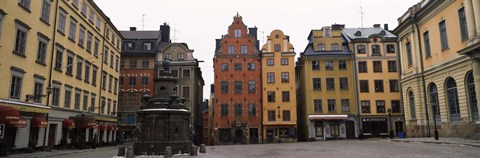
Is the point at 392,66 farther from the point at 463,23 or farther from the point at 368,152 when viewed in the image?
the point at 368,152

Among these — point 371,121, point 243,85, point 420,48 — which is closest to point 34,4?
point 243,85

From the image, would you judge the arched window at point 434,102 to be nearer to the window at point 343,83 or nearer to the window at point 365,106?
the window at point 365,106

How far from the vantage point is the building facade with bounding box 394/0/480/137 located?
89.7 feet

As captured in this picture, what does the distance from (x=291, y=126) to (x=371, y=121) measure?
37.3 feet

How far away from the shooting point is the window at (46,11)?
28.6 meters

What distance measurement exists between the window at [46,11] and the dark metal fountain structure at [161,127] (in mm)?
11937

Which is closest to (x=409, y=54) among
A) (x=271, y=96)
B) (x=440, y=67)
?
(x=440, y=67)

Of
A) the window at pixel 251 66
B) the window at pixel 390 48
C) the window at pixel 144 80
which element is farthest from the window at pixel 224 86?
the window at pixel 390 48

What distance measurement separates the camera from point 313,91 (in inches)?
2036

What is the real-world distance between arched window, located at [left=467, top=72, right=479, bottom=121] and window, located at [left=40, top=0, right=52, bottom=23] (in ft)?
111

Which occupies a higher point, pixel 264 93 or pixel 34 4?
pixel 34 4

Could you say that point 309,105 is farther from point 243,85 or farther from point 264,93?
point 243,85

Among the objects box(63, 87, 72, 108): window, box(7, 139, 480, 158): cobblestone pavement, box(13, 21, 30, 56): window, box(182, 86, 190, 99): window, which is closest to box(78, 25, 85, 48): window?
box(63, 87, 72, 108): window

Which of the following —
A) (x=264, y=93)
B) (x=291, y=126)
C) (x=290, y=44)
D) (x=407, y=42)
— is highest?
(x=290, y=44)
